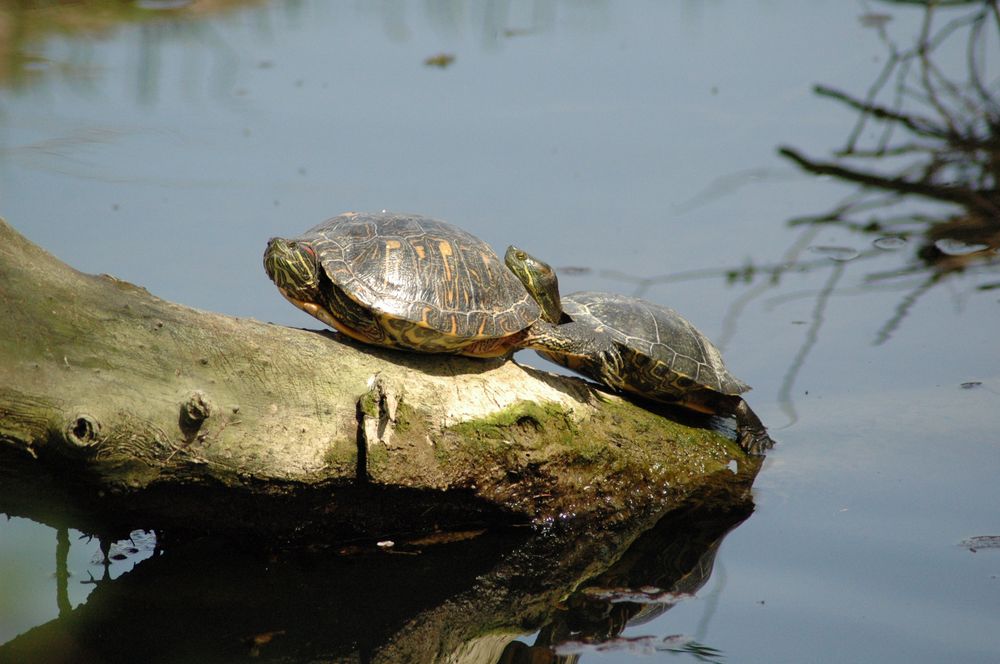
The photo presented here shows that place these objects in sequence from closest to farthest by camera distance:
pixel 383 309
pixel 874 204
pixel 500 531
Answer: pixel 383 309 < pixel 500 531 < pixel 874 204

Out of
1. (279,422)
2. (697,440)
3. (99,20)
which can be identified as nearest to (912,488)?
(697,440)

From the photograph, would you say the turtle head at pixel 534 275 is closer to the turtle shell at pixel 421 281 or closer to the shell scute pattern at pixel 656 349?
the turtle shell at pixel 421 281

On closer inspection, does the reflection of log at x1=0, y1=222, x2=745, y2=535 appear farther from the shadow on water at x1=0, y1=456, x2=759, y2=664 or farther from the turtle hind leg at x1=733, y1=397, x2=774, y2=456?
the turtle hind leg at x1=733, y1=397, x2=774, y2=456

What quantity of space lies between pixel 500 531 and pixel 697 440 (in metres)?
0.97

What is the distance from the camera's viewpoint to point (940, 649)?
3.10 metres

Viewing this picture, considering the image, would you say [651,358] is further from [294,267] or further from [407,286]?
[294,267]

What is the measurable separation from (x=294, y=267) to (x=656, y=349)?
1.53 meters

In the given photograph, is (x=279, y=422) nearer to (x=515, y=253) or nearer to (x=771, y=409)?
(x=515, y=253)

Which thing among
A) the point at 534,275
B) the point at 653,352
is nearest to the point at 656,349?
the point at 653,352

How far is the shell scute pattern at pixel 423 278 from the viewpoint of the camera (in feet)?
11.5

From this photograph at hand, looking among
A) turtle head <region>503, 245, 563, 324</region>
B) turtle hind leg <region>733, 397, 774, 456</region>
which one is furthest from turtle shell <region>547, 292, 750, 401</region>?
turtle head <region>503, 245, 563, 324</region>

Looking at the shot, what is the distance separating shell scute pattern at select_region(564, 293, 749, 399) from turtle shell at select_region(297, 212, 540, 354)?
1.55 ft

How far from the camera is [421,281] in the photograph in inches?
142

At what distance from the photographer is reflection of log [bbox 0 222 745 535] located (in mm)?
2803
